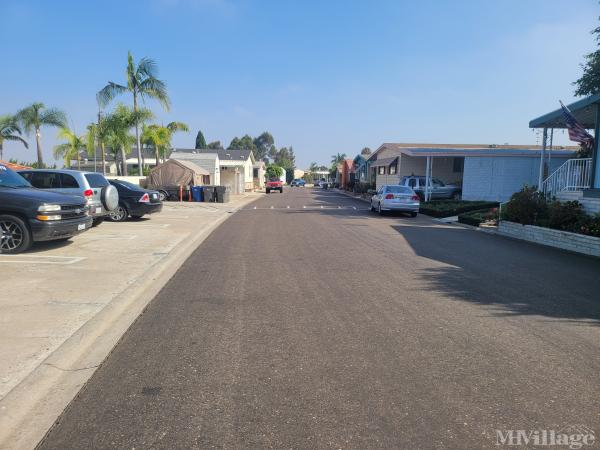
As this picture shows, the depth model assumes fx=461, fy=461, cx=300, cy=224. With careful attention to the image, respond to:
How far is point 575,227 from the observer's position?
11727mm

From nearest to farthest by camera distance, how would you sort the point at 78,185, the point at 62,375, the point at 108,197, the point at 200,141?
1. the point at 62,375
2. the point at 78,185
3. the point at 108,197
4. the point at 200,141

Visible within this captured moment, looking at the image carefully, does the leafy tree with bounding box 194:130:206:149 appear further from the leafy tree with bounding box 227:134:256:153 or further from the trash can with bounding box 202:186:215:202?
the trash can with bounding box 202:186:215:202

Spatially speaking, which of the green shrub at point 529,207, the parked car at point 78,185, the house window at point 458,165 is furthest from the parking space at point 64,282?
the house window at point 458,165

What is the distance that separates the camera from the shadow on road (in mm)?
6137

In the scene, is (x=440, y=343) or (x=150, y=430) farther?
(x=440, y=343)

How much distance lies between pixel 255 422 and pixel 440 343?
2.28 m

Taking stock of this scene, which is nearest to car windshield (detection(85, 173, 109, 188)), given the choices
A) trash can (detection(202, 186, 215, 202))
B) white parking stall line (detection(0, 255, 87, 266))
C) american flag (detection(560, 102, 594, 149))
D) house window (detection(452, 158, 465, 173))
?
white parking stall line (detection(0, 255, 87, 266))

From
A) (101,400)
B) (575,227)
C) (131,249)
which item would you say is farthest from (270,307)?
(575,227)

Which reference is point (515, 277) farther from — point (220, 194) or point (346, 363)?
point (220, 194)

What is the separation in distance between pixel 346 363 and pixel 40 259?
265 inches

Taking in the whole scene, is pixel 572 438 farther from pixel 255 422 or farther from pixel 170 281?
pixel 170 281

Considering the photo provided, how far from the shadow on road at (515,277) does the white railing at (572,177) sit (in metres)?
4.20

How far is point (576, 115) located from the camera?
55.0ft

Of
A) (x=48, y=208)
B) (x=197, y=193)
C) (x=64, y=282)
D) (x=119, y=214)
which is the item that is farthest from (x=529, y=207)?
(x=197, y=193)
